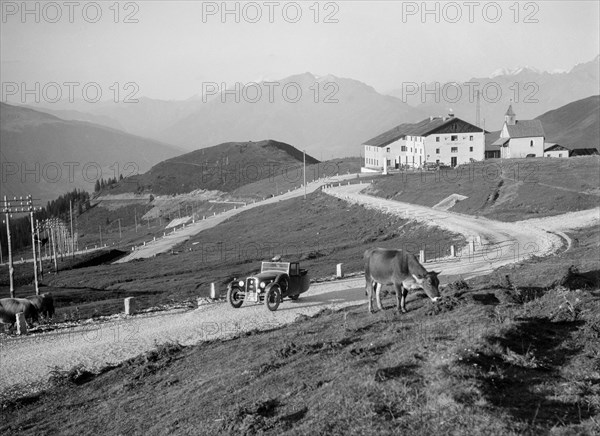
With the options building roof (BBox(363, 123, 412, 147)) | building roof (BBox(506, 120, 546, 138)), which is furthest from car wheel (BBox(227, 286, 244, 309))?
building roof (BBox(363, 123, 412, 147))

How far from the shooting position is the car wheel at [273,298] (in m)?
29.7

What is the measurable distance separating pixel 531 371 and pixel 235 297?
61.7 feet

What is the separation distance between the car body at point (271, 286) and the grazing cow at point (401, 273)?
23.9 feet

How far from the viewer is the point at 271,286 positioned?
97.7 ft

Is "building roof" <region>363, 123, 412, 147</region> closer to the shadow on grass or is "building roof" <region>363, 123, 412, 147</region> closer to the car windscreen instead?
the car windscreen

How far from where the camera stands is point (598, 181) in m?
73.1

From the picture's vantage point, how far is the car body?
29.9 meters

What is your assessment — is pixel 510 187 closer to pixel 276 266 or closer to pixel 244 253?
pixel 244 253

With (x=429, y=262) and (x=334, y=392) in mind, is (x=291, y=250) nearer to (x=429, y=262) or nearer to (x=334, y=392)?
(x=429, y=262)

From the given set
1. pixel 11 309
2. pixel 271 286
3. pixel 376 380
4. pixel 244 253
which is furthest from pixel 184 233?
pixel 376 380

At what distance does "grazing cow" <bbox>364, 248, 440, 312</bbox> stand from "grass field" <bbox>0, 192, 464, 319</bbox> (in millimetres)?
17087

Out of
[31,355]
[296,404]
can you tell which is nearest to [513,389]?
[296,404]

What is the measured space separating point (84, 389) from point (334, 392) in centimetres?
989

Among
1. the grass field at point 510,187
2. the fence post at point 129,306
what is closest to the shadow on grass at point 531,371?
the fence post at point 129,306
